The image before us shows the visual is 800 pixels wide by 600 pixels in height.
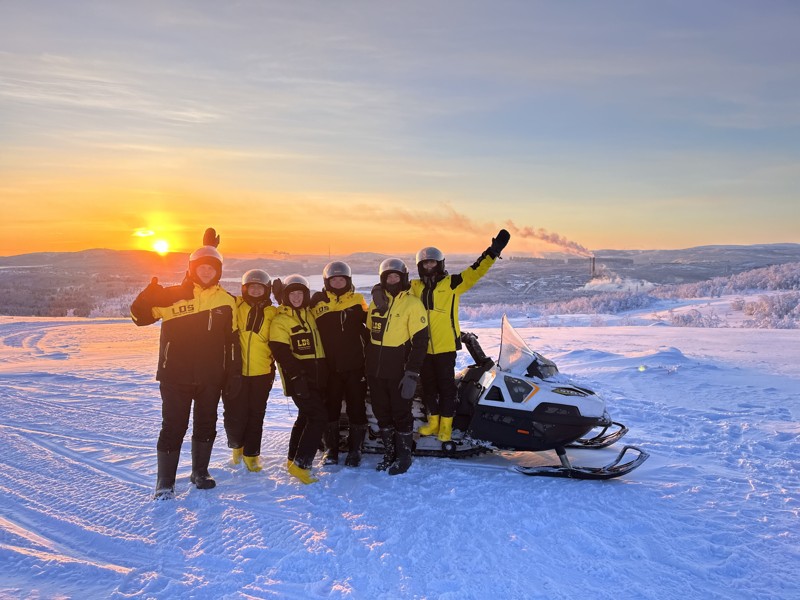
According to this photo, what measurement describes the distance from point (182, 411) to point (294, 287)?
163cm

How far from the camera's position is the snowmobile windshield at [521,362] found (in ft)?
18.7

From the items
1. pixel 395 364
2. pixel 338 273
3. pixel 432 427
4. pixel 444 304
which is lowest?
pixel 432 427

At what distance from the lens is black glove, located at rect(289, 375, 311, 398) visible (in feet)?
18.5

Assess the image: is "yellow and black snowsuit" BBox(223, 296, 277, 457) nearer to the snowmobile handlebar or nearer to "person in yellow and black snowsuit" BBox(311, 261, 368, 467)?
"person in yellow and black snowsuit" BBox(311, 261, 368, 467)

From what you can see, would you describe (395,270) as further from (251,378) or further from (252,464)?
(252,464)

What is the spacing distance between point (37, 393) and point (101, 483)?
490 centimetres

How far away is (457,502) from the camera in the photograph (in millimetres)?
4957

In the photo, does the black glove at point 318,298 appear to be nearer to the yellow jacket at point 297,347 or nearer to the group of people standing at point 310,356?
the group of people standing at point 310,356

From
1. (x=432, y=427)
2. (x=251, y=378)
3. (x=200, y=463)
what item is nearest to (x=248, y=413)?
(x=251, y=378)

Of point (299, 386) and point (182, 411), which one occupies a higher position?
point (299, 386)

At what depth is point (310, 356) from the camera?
5.83 meters

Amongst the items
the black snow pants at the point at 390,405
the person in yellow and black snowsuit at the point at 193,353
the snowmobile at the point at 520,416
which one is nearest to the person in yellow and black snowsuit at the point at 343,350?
the black snow pants at the point at 390,405

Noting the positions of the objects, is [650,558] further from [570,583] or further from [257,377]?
[257,377]

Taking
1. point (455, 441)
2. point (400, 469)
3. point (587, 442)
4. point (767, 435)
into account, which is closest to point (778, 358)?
point (767, 435)
